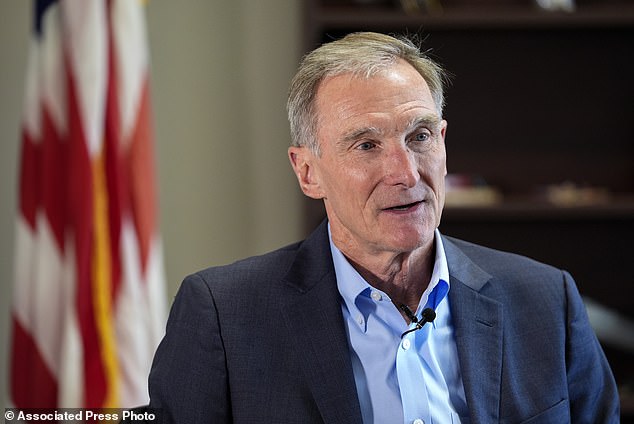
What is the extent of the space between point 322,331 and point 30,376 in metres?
1.40

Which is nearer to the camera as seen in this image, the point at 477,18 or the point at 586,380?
the point at 586,380

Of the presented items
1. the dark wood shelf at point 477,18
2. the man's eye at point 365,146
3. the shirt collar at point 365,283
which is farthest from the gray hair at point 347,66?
the dark wood shelf at point 477,18

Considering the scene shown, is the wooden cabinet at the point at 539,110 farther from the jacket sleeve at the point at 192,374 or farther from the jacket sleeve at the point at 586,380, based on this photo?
the jacket sleeve at the point at 192,374

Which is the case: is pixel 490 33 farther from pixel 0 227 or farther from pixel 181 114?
pixel 0 227

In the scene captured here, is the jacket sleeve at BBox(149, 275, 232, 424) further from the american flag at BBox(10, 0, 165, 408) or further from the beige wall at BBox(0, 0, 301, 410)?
the beige wall at BBox(0, 0, 301, 410)

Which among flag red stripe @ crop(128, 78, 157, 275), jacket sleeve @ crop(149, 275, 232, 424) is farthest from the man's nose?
flag red stripe @ crop(128, 78, 157, 275)

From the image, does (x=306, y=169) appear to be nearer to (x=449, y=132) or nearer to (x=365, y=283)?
(x=365, y=283)

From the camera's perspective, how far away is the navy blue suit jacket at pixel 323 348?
1.54 meters

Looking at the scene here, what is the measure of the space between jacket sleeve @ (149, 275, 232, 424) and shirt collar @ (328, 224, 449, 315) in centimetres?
25

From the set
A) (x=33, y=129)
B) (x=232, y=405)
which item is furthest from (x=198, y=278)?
(x=33, y=129)

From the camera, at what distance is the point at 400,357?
61.0 inches

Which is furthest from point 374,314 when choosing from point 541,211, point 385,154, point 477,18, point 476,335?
point 477,18

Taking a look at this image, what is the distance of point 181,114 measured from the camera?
10.0ft

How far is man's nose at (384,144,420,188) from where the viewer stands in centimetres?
150
